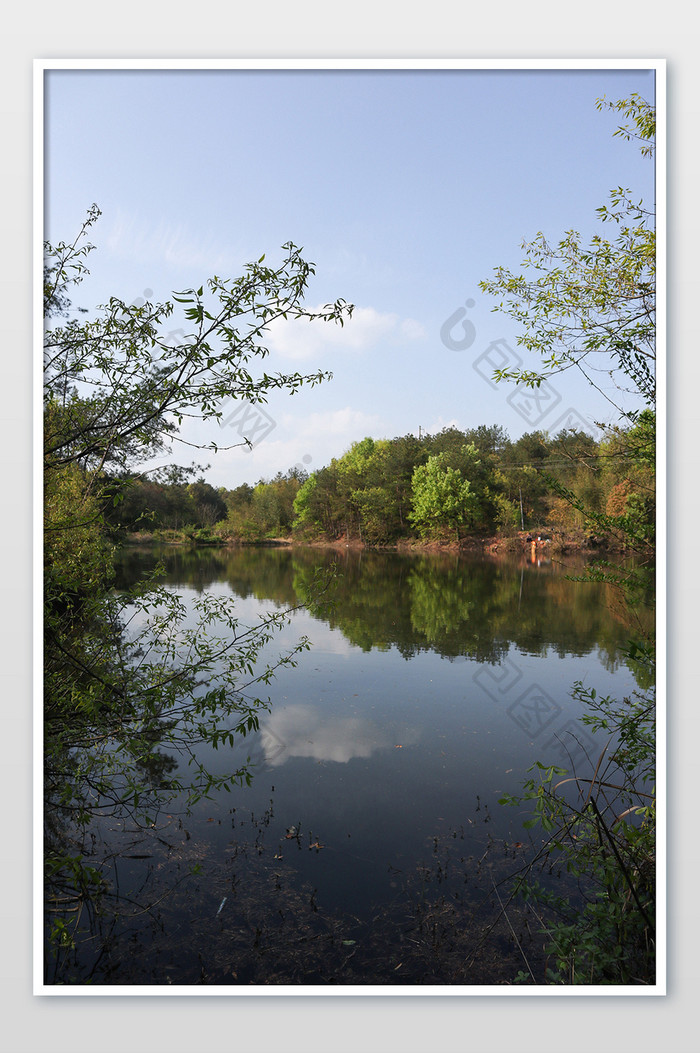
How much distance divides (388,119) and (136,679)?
2.91m

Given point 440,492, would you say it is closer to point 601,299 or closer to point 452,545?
point 452,545

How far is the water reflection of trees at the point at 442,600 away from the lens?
8.77 m

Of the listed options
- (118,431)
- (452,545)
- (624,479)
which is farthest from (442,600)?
(452,545)

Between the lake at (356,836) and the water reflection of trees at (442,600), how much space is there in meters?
0.40

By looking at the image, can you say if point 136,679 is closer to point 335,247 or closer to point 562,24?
point 335,247

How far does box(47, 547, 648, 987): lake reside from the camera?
256 centimetres

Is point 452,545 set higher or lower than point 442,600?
higher

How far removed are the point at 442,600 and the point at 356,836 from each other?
992 centimetres

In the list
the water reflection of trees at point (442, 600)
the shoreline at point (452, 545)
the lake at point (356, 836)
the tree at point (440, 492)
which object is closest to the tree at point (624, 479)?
the lake at point (356, 836)

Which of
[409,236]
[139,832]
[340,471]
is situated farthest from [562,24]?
[340,471]

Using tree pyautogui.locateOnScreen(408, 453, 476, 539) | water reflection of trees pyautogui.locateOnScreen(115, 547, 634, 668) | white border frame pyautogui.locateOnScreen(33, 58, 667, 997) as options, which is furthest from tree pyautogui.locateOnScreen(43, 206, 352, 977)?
tree pyautogui.locateOnScreen(408, 453, 476, 539)

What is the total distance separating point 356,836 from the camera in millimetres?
3637
